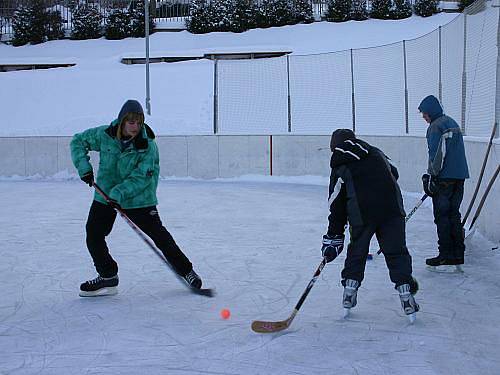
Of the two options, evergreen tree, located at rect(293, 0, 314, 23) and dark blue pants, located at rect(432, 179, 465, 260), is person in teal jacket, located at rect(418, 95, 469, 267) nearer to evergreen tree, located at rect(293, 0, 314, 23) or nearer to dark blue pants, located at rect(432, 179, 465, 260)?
dark blue pants, located at rect(432, 179, 465, 260)

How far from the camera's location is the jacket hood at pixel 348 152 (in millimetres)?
3592

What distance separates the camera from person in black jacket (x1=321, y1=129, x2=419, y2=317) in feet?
11.8

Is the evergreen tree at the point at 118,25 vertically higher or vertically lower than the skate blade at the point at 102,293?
higher

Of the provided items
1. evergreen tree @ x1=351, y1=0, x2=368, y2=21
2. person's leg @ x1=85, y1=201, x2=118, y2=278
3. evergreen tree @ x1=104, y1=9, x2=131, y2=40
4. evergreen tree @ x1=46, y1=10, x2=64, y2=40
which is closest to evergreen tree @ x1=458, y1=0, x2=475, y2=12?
evergreen tree @ x1=351, y1=0, x2=368, y2=21

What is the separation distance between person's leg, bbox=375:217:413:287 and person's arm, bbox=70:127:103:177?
1781 mm

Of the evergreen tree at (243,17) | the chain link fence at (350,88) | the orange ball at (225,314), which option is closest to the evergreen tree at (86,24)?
the evergreen tree at (243,17)

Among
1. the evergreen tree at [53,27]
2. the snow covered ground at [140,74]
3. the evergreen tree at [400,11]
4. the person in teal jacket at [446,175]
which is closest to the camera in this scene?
the person in teal jacket at [446,175]

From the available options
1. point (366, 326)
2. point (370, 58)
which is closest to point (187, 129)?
point (370, 58)

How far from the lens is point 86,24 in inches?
1029

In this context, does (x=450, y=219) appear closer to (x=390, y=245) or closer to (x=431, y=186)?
(x=431, y=186)

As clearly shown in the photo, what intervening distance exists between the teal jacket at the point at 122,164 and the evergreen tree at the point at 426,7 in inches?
917

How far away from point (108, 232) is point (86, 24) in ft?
76.7

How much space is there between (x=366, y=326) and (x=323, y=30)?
2186cm

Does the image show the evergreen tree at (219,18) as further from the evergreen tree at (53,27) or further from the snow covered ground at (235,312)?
the snow covered ground at (235,312)
